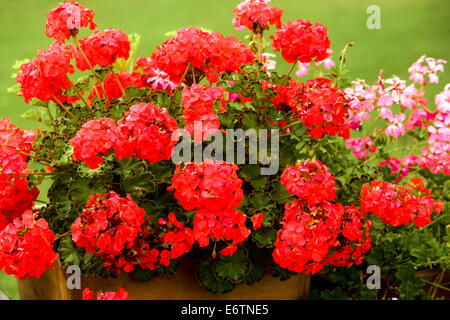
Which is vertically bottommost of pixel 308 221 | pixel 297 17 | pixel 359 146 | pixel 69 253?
pixel 69 253

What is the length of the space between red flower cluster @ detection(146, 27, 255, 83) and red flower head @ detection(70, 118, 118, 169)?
0.72 ft

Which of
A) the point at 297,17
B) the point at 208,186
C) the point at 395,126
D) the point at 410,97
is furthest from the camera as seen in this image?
the point at 297,17

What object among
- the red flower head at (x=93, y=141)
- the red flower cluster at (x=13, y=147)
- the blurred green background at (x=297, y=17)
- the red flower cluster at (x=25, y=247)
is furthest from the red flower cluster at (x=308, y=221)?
the blurred green background at (x=297, y=17)

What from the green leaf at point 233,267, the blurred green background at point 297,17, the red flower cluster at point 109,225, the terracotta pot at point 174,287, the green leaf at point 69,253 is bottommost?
the terracotta pot at point 174,287

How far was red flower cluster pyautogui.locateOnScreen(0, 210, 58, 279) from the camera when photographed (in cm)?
107

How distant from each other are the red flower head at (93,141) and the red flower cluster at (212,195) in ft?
0.51

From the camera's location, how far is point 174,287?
1394 mm

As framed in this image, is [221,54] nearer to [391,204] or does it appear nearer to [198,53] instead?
[198,53]

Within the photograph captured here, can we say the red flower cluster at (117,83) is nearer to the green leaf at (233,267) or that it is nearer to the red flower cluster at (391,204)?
the green leaf at (233,267)

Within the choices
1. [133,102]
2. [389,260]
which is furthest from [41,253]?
[389,260]

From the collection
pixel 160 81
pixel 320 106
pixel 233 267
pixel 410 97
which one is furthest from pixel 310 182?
pixel 410 97

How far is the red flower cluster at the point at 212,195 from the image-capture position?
1.04 meters

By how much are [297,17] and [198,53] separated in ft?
13.0

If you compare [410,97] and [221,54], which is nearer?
[221,54]
